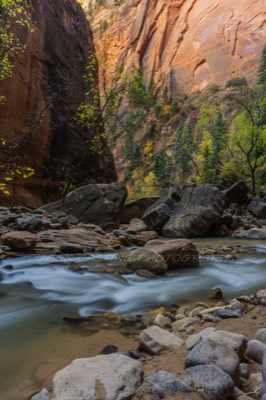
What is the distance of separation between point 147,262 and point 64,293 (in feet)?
5.90

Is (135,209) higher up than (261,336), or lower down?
higher up

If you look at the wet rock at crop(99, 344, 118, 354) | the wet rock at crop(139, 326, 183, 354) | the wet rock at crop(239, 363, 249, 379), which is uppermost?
the wet rock at crop(239, 363, 249, 379)

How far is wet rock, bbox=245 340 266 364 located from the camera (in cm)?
230

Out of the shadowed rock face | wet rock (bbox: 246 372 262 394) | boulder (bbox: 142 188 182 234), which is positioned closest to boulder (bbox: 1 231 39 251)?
wet rock (bbox: 246 372 262 394)

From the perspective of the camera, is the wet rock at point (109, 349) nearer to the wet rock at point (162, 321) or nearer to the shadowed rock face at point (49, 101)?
the wet rock at point (162, 321)

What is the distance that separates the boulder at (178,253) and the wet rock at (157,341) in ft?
11.3

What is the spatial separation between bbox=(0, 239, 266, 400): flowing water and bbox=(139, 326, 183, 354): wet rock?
73 cm

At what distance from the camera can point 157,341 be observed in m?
2.72

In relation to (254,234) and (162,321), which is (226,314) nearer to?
(162,321)

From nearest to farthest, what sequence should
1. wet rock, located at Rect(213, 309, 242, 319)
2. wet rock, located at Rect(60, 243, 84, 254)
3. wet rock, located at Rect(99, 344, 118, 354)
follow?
wet rock, located at Rect(99, 344, 118, 354) → wet rock, located at Rect(213, 309, 242, 319) → wet rock, located at Rect(60, 243, 84, 254)

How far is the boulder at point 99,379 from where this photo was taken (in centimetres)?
173

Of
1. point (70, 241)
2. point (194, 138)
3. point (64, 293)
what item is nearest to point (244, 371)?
point (64, 293)

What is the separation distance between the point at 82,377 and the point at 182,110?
6428 cm

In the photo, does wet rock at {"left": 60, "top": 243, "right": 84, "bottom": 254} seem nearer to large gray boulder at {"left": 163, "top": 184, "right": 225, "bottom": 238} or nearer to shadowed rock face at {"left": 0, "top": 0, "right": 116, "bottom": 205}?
shadowed rock face at {"left": 0, "top": 0, "right": 116, "bottom": 205}
